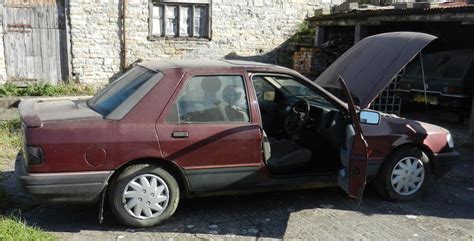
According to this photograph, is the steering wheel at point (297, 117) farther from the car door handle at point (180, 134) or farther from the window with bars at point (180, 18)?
the window with bars at point (180, 18)

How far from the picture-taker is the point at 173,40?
13.0 m

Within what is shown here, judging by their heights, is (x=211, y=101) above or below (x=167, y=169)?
above

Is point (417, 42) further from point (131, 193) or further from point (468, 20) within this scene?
point (468, 20)

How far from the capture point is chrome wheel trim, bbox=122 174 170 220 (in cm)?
423

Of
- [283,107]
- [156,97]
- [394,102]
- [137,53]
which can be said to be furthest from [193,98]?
[137,53]

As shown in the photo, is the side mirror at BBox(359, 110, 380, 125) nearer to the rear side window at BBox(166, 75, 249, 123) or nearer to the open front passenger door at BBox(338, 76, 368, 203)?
the open front passenger door at BBox(338, 76, 368, 203)

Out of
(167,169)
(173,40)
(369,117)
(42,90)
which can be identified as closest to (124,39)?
(173,40)

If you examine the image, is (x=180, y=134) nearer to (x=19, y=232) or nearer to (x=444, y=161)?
(x=19, y=232)

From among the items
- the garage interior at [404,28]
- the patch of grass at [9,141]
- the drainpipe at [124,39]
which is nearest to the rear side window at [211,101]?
the patch of grass at [9,141]

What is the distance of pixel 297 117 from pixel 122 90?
1.88 metres

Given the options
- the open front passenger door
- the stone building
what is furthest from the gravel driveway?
the stone building

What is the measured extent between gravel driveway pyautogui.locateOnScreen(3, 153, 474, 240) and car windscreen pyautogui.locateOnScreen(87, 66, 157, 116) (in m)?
1.03

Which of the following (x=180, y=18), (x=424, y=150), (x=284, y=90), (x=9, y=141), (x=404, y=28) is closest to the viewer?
(x=424, y=150)

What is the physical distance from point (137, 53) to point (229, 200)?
8332 millimetres
